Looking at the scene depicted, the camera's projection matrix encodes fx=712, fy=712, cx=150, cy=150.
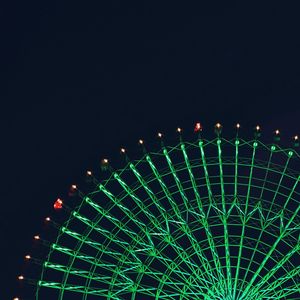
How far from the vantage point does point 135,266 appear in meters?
28.2

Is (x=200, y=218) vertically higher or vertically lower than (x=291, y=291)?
higher

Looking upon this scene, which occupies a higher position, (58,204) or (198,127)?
(198,127)

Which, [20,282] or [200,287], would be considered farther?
[200,287]

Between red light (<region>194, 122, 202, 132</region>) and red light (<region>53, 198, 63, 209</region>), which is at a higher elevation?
red light (<region>194, 122, 202, 132</region>)

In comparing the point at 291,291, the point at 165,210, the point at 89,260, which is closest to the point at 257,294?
the point at 291,291

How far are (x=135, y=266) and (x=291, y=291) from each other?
6222mm

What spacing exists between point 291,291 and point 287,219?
2.84 meters

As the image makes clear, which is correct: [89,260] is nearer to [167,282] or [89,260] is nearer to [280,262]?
[167,282]

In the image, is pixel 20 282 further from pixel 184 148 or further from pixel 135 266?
pixel 184 148

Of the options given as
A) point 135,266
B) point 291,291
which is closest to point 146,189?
point 135,266

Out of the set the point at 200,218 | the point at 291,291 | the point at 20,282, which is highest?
the point at 200,218

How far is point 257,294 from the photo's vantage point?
2855cm

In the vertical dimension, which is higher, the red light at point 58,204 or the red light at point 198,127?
the red light at point 198,127

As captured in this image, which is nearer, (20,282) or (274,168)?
(20,282)
